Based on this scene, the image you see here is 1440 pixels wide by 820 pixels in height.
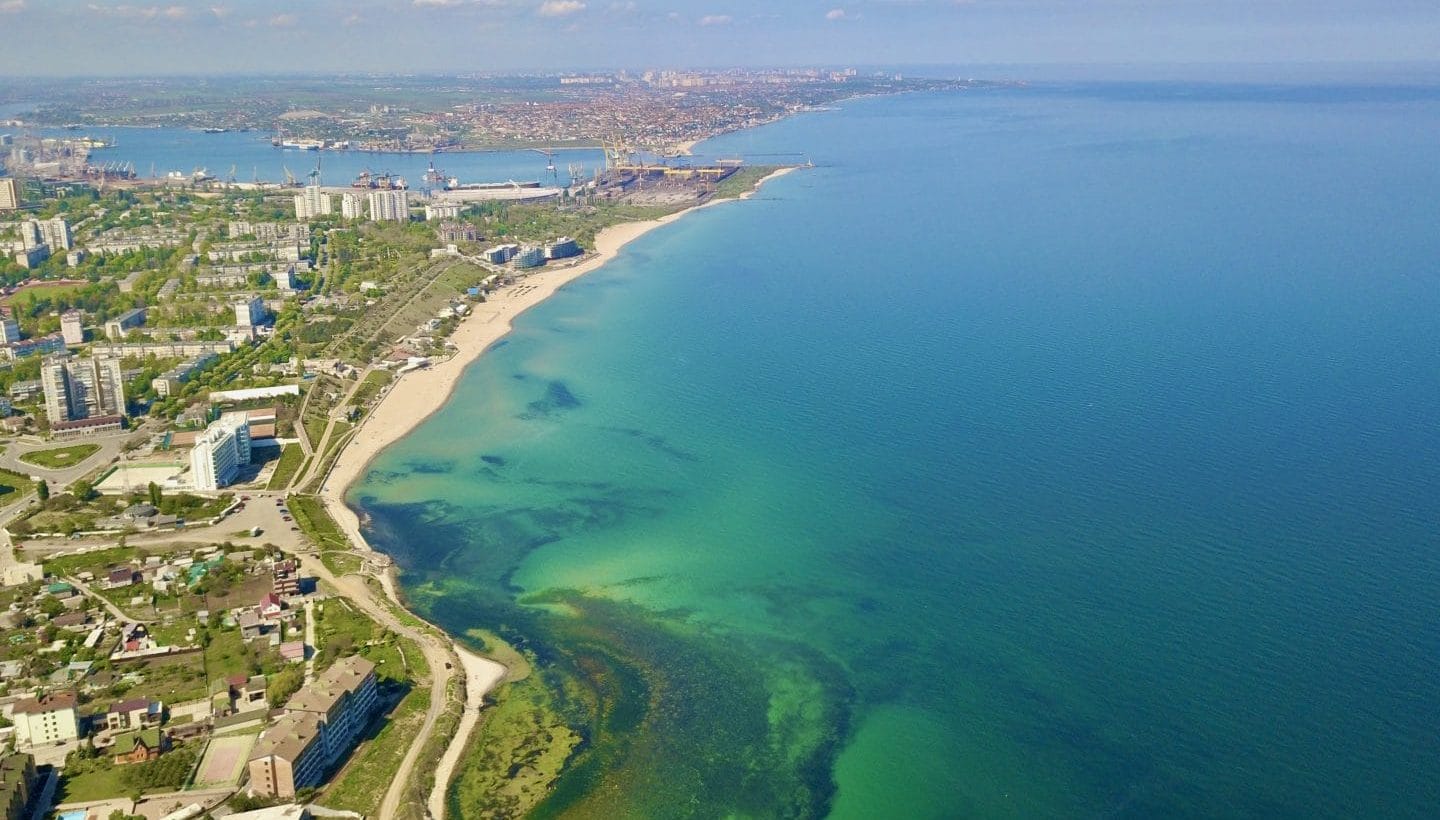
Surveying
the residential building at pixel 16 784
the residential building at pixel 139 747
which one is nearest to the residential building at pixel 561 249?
the residential building at pixel 139 747

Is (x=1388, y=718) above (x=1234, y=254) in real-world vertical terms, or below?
below

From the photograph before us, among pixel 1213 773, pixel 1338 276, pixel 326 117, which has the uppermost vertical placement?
pixel 326 117

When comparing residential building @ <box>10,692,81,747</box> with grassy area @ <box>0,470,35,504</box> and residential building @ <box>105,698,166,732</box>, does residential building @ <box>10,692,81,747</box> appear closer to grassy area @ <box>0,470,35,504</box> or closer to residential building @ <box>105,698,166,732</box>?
residential building @ <box>105,698,166,732</box>

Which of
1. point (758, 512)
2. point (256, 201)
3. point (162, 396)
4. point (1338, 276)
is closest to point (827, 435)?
point (758, 512)

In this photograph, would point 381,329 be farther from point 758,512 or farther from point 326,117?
point 326,117

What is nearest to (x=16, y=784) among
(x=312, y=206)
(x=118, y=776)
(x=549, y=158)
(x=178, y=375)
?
(x=118, y=776)

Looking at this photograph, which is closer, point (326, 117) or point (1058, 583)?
point (1058, 583)

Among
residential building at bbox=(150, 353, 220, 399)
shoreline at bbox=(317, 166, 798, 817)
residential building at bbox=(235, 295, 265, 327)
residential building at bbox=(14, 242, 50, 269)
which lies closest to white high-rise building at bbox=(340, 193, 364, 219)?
shoreline at bbox=(317, 166, 798, 817)
